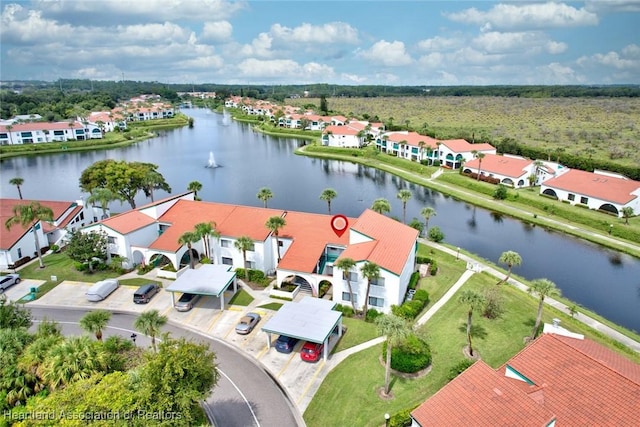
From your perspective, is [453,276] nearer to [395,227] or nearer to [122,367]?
[395,227]

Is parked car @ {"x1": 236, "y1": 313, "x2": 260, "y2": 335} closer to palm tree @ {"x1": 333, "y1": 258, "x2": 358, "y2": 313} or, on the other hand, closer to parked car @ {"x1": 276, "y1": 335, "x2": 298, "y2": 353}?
parked car @ {"x1": 276, "y1": 335, "x2": 298, "y2": 353}

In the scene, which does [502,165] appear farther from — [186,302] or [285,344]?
[186,302]

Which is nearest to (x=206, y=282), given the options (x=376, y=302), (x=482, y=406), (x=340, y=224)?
(x=340, y=224)

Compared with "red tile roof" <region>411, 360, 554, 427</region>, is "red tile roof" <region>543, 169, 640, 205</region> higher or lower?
higher

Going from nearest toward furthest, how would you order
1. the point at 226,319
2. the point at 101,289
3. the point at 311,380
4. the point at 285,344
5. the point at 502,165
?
the point at 311,380, the point at 285,344, the point at 226,319, the point at 101,289, the point at 502,165

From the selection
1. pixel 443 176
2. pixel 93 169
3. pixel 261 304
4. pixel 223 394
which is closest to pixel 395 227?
pixel 261 304

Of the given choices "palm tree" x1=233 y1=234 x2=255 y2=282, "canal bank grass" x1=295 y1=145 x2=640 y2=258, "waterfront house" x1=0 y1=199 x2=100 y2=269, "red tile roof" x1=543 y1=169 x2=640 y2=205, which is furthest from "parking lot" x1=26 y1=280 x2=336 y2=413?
"red tile roof" x1=543 y1=169 x2=640 y2=205
